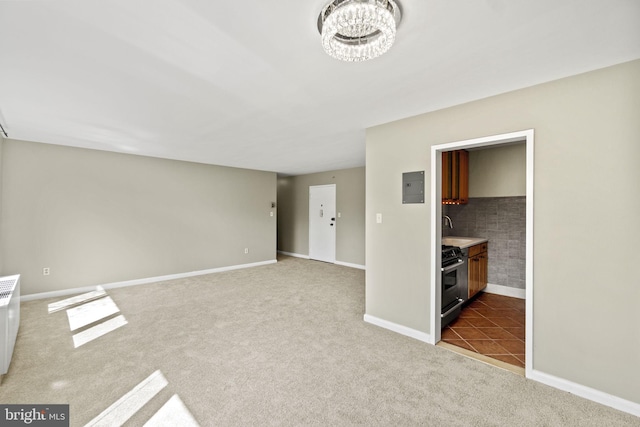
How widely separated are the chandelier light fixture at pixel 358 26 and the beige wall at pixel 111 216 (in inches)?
190

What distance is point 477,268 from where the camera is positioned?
394 cm

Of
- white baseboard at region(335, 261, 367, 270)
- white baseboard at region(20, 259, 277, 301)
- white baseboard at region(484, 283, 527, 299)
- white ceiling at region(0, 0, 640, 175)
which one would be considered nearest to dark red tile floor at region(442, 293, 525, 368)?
white baseboard at region(484, 283, 527, 299)

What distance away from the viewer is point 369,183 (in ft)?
10.6

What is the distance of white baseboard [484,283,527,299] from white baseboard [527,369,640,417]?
2.37 meters

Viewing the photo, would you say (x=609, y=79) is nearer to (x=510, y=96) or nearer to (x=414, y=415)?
(x=510, y=96)

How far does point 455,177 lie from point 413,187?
62.5 inches

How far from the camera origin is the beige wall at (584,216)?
1788 millimetres

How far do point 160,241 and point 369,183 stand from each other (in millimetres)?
4268

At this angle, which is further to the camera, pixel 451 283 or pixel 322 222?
pixel 322 222

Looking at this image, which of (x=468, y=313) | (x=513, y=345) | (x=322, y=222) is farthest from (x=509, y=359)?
(x=322, y=222)

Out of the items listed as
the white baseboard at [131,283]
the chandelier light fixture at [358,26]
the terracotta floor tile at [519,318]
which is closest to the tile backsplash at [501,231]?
the terracotta floor tile at [519,318]

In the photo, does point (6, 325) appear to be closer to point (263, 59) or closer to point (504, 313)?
point (263, 59)

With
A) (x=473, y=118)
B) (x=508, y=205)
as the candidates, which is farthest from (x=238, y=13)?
(x=508, y=205)

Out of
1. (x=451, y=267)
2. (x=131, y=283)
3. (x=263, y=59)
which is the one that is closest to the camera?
(x=263, y=59)
